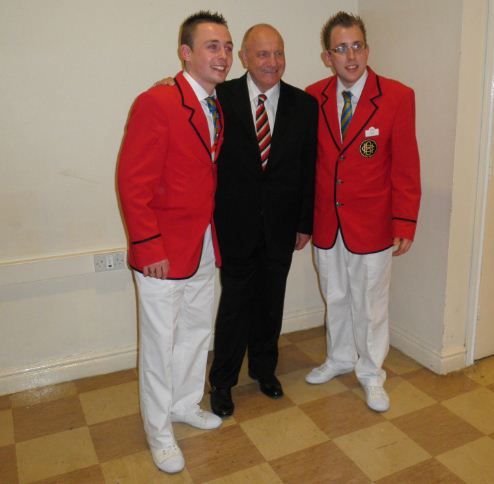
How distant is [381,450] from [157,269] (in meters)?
1.14

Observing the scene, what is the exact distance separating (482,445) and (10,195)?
2.26m

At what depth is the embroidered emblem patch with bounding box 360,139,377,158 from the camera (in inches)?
82.3

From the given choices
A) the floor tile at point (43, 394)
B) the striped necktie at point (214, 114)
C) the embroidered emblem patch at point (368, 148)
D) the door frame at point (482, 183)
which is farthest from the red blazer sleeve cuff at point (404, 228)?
the floor tile at point (43, 394)

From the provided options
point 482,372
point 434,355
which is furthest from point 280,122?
point 482,372

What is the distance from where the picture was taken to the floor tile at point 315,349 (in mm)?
2775

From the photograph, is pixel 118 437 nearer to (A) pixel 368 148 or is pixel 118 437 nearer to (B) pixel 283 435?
(B) pixel 283 435

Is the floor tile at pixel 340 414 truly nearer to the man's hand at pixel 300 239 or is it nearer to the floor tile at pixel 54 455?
the man's hand at pixel 300 239

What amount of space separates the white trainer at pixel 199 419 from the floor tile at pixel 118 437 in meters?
0.17

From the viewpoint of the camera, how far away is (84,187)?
2.44 meters

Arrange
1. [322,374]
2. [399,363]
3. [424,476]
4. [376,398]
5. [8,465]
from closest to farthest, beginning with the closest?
[424,476] < [8,465] < [376,398] < [322,374] < [399,363]

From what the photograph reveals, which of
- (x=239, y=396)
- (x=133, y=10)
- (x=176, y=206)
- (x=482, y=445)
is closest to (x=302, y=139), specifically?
(x=176, y=206)

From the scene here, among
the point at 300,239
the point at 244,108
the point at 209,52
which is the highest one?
the point at 209,52

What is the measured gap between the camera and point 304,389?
2467 mm

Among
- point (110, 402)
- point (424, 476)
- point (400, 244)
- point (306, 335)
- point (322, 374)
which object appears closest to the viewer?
point (424, 476)
